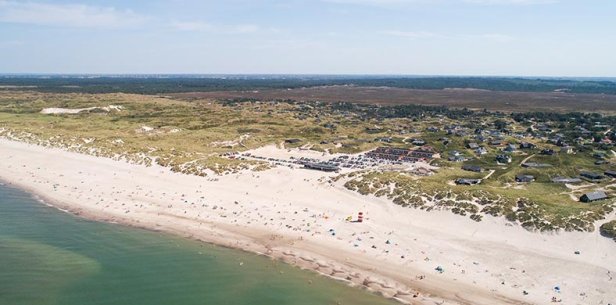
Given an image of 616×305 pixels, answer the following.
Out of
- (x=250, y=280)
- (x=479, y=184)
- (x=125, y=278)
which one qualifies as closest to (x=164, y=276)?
(x=125, y=278)

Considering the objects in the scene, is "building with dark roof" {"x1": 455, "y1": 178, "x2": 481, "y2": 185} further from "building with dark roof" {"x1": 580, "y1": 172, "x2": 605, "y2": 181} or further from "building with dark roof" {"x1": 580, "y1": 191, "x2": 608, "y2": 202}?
"building with dark roof" {"x1": 580, "y1": 172, "x2": 605, "y2": 181}

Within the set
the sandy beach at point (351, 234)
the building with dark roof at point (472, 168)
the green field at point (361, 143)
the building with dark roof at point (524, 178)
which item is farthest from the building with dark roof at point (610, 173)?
the sandy beach at point (351, 234)

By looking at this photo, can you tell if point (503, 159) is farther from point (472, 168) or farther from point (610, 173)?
point (610, 173)

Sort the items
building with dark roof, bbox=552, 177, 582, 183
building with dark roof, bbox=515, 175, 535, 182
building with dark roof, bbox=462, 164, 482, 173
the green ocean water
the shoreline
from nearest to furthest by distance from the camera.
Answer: the green ocean water → the shoreline → building with dark roof, bbox=552, 177, 582, 183 → building with dark roof, bbox=515, 175, 535, 182 → building with dark roof, bbox=462, 164, 482, 173

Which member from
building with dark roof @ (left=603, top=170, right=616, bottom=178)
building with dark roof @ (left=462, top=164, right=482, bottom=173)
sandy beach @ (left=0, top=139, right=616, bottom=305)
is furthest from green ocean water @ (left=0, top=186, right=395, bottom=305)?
building with dark roof @ (left=603, top=170, right=616, bottom=178)

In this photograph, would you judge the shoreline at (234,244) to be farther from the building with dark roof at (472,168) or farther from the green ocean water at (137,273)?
the building with dark roof at (472,168)

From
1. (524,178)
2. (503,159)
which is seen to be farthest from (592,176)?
(503,159)

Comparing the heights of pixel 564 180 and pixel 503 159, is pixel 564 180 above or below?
below
